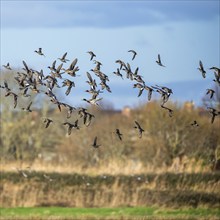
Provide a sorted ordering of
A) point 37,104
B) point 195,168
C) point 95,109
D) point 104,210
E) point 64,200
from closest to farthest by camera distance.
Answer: point 104,210, point 64,200, point 195,168, point 37,104, point 95,109

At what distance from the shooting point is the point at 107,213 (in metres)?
26.7

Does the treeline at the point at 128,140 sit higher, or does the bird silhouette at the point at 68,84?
the bird silhouette at the point at 68,84

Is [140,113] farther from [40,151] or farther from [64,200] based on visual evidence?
[64,200]

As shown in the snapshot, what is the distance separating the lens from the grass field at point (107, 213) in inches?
991

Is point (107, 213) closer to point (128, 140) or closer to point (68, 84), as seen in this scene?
point (68, 84)

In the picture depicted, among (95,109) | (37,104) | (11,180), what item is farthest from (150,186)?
(95,109)

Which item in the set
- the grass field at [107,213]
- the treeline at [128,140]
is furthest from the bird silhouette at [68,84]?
the treeline at [128,140]

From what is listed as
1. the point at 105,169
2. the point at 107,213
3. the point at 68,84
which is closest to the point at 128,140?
the point at 105,169

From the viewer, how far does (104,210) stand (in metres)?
27.8

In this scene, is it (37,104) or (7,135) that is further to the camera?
(37,104)

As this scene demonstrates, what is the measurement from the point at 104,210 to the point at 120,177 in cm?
383

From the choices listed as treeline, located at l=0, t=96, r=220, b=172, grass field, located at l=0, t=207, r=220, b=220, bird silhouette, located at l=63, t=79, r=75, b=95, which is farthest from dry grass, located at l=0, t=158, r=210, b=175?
bird silhouette, located at l=63, t=79, r=75, b=95

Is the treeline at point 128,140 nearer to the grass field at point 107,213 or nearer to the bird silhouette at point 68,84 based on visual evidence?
the grass field at point 107,213

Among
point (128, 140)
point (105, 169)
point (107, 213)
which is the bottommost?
point (107, 213)
